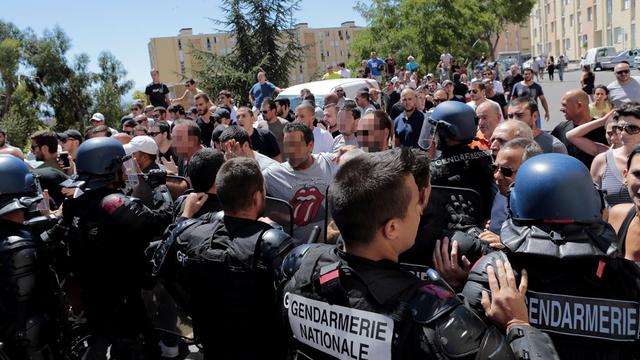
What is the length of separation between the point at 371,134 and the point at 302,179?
2.45 ft

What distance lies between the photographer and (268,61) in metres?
22.4

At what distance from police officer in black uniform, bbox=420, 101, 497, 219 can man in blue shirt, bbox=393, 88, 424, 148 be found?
152 inches

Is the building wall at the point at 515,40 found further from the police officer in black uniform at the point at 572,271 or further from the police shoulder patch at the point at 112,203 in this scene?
the police officer in black uniform at the point at 572,271

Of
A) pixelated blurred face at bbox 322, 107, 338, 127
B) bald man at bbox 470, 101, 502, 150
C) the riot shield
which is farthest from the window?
the riot shield

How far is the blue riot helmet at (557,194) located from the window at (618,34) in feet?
214

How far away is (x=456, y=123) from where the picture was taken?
10.9ft

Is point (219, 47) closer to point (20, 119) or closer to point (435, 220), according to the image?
point (20, 119)

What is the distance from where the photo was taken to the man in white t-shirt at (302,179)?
386 cm

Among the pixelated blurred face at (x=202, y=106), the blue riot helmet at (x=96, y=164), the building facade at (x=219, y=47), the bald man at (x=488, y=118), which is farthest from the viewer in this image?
the building facade at (x=219, y=47)

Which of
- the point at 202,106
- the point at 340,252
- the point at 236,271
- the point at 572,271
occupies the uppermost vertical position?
the point at 202,106

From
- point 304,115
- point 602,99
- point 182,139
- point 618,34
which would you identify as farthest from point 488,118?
point 618,34

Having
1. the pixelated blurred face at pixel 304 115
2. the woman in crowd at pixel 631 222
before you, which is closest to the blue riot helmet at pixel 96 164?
the woman in crowd at pixel 631 222

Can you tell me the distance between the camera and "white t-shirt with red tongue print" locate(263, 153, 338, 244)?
3818 millimetres

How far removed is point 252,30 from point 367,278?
22.0m
